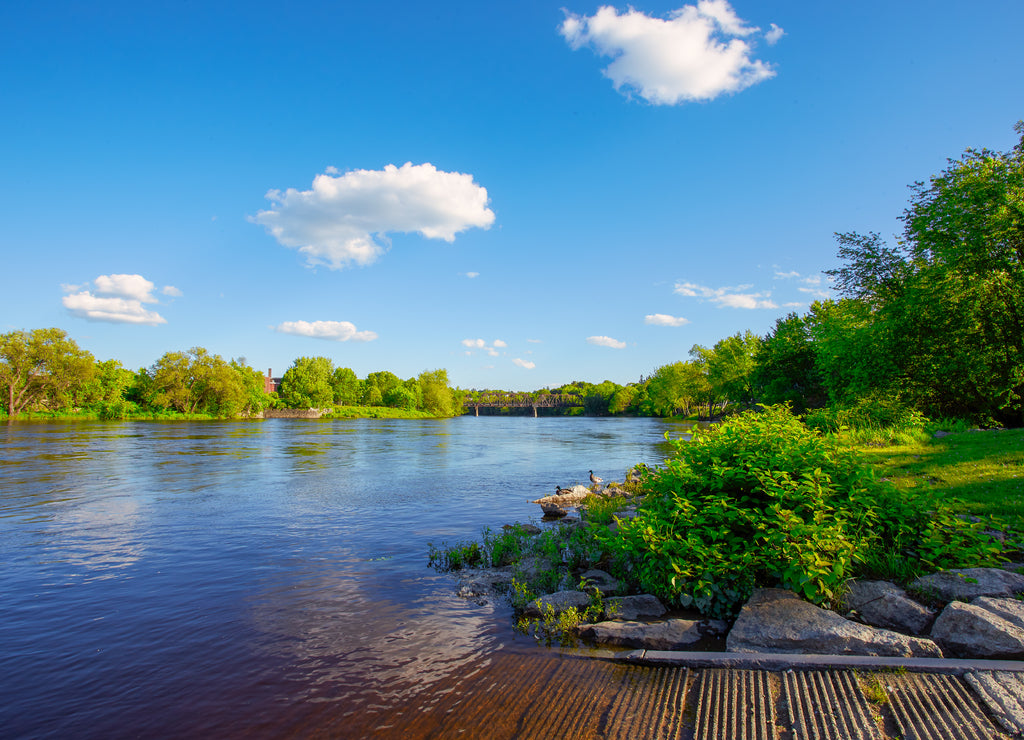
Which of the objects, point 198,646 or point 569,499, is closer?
point 198,646

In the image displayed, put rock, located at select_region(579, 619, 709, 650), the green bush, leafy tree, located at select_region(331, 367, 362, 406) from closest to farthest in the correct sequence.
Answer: the green bush, rock, located at select_region(579, 619, 709, 650), leafy tree, located at select_region(331, 367, 362, 406)

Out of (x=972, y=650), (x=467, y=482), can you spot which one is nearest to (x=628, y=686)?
(x=972, y=650)

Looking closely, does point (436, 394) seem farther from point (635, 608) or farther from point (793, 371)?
point (635, 608)

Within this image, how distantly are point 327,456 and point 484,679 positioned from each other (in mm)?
33605

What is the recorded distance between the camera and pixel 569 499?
775 inches

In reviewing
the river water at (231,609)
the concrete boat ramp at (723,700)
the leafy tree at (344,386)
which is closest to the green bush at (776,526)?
the concrete boat ramp at (723,700)

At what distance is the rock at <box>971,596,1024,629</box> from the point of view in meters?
5.75

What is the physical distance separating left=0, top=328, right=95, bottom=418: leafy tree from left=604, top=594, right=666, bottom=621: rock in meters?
103

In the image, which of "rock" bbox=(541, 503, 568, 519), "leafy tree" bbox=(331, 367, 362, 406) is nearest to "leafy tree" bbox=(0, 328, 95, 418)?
"leafy tree" bbox=(331, 367, 362, 406)

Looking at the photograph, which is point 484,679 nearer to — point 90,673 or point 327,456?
point 90,673

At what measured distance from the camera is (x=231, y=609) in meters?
9.46

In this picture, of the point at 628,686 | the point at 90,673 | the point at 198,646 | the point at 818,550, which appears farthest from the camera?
the point at 198,646

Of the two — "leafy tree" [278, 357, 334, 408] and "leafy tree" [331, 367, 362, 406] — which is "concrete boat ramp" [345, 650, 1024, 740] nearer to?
"leafy tree" [278, 357, 334, 408]

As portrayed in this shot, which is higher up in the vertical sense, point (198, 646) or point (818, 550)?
point (818, 550)
